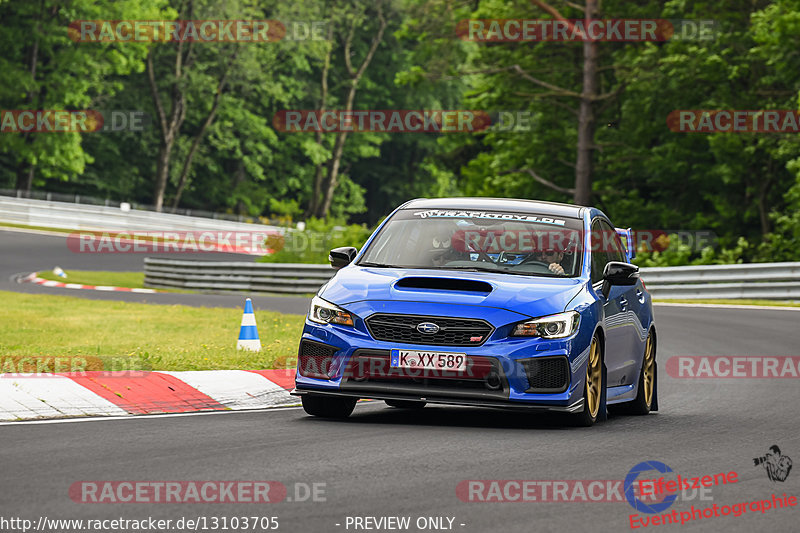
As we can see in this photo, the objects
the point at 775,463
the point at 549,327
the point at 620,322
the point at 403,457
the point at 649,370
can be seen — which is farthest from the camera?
the point at 649,370

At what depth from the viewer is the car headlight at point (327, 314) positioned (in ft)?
32.4

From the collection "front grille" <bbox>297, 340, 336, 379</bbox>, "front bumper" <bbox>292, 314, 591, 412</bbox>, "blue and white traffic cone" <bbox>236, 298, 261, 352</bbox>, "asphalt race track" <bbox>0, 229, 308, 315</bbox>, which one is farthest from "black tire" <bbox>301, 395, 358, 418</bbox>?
"asphalt race track" <bbox>0, 229, 308, 315</bbox>

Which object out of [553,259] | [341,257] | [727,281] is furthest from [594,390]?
[727,281]

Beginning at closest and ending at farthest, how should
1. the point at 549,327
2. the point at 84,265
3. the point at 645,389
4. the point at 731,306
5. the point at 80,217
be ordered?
the point at 549,327 → the point at 645,389 → the point at 731,306 → the point at 84,265 → the point at 80,217

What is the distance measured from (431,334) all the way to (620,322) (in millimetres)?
2150

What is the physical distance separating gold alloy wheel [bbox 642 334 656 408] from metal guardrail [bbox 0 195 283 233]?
133ft

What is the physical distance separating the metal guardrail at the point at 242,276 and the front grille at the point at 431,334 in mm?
23231

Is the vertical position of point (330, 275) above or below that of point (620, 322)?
below

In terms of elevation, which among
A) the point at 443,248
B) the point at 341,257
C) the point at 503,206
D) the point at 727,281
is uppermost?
the point at 503,206

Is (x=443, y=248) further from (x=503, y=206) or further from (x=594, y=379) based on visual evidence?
(x=594, y=379)

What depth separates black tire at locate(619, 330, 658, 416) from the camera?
11789 mm

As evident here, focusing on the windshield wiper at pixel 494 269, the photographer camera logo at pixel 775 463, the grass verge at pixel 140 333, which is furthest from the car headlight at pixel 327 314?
the grass verge at pixel 140 333

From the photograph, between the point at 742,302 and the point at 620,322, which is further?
the point at 742,302

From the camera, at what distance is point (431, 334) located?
9641mm
